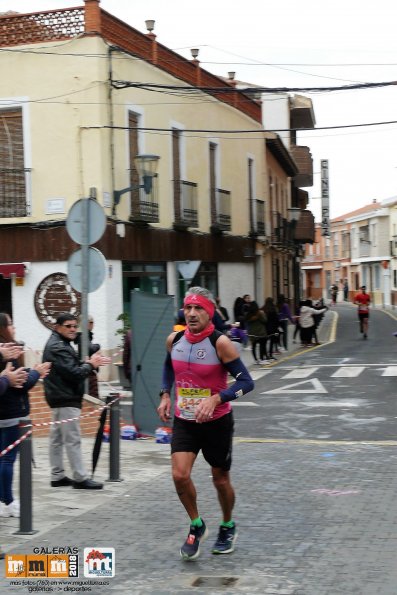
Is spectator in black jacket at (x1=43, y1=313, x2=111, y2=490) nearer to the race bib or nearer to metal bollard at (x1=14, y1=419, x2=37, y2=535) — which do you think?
metal bollard at (x1=14, y1=419, x2=37, y2=535)

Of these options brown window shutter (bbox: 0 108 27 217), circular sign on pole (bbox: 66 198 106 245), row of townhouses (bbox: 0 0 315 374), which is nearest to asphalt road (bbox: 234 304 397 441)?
circular sign on pole (bbox: 66 198 106 245)

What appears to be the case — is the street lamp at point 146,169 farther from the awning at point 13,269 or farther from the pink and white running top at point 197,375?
the pink and white running top at point 197,375

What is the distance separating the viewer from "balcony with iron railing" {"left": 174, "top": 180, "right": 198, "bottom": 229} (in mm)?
24812

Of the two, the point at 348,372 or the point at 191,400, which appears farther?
the point at 348,372

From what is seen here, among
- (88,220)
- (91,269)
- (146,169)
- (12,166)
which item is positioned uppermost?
(12,166)

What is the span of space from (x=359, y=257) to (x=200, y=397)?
73.6 meters

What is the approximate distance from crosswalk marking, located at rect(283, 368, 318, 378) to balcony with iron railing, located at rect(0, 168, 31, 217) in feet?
21.8

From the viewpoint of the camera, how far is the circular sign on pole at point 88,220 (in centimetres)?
1126

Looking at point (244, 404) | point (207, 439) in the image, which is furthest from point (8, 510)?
point (244, 404)

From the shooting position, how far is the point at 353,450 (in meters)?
10.5

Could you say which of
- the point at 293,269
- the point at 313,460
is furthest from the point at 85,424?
the point at 293,269

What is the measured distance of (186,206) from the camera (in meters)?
25.4
